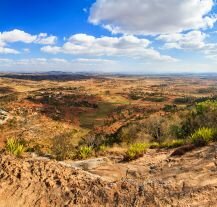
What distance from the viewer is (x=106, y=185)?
948cm

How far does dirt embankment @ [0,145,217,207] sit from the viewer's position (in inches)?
346

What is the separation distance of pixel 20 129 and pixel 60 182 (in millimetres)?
41947

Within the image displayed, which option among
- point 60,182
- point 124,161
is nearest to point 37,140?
point 124,161

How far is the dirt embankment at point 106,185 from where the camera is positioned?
8797 mm

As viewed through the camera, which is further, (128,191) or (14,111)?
(14,111)

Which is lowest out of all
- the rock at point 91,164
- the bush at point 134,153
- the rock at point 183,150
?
the rock at point 91,164

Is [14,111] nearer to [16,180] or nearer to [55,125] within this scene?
[55,125]

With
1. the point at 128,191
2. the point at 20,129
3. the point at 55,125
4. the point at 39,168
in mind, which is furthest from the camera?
the point at 55,125

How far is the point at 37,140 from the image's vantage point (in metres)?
42.4

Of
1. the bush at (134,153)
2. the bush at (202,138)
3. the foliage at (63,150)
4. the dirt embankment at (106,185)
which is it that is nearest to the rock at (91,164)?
the dirt embankment at (106,185)

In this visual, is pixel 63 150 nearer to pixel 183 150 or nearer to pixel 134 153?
pixel 134 153

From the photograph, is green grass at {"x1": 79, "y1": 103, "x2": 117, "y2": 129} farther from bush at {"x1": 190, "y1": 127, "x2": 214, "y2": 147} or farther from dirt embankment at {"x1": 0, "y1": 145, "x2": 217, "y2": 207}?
dirt embankment at {"x1": 0, "y1": 145, "x2": 217, "y2": 207}

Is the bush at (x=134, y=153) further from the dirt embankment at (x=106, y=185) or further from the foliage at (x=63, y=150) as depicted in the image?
the foliage at (x=63, y=150)

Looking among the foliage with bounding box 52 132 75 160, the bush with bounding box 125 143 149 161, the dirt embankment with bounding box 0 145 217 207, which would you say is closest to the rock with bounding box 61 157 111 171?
the dirt embankment with bounding box 0 145 217 207
